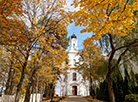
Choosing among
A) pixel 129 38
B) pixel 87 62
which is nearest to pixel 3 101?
pixel 129 38

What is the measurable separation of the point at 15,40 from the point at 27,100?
4.29m

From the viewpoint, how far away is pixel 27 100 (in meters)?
6.99

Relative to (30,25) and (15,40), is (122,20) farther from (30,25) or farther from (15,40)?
(30,25)

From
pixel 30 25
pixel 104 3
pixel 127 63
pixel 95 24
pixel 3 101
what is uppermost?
pixel 30 25

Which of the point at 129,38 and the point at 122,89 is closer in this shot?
the point at 129,38

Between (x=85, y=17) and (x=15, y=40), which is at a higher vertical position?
(x=85, y=17)

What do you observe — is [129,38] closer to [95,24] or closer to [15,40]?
[95,24]

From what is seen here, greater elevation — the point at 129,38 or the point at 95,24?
the point at 129,38

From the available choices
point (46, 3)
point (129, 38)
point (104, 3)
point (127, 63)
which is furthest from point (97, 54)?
Answer: point (104, 3)

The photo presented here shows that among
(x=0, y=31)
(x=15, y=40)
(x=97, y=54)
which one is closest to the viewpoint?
(x=0, y=31)

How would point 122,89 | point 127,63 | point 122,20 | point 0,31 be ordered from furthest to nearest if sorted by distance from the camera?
1. point 122,89
2. point 127,63
3. point 0,31
4. point 122,20

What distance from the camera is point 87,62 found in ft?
58.7

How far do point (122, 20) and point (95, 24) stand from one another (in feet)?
2.59

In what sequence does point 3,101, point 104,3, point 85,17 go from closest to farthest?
point 104,3 < point 85,17 < point 3,101
